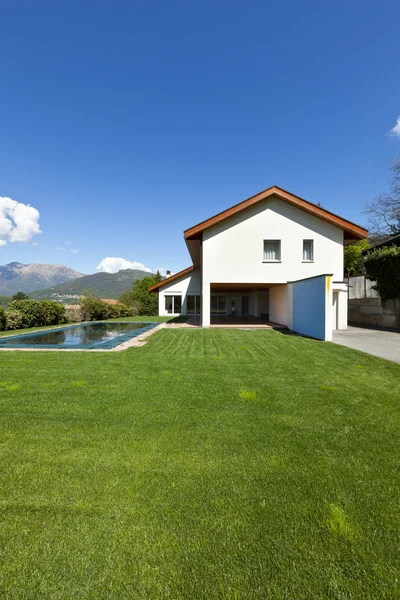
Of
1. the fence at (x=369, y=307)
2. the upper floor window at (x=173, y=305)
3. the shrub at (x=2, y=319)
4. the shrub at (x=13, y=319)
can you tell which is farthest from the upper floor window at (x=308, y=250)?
the shrub at (x=2, y=319)

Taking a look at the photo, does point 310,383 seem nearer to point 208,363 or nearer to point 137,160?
Result: point 208,363

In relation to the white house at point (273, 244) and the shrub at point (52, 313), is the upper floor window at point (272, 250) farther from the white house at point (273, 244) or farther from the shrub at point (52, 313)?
the shrub at point (52, 313)

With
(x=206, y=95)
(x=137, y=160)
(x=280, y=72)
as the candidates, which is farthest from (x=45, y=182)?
(x=280, y=72)

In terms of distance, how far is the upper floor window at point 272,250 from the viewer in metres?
16.8

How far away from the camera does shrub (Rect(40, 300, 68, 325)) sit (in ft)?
59.7

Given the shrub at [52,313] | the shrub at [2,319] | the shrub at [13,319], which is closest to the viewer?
the shrub at [2,319]

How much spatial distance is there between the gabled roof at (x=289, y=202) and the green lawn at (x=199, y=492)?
12.2 metres

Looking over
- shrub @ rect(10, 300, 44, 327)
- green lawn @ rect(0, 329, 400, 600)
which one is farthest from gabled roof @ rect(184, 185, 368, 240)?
green lawn @ rect(0, 329, 400, 600)

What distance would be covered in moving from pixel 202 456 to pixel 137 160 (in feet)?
75.1

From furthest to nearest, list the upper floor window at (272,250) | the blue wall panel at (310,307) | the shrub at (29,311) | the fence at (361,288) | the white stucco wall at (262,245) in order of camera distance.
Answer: the fence at (361,288), the upper floor window at (272,250), the shrub at (29,311), the white stucco wall at (262,245), the blue wall panel at (310,307)

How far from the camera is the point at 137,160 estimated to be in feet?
69.4

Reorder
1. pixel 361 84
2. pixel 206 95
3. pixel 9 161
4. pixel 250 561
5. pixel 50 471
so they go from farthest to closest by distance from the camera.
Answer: pixel 9 161 → pixel 206 95 → pixel 361 84 → pixel 50 471 → pixel 250 561

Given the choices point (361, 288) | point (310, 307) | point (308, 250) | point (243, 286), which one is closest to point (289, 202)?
point (308, 250)

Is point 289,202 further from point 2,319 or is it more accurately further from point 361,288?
point 2,319
